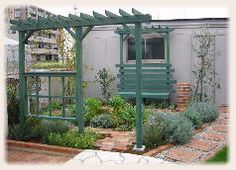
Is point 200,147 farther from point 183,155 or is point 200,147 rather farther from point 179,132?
point 183,155

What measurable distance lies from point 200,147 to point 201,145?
137 mm

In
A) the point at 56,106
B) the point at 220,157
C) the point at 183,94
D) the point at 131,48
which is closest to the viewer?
the point at 220,157

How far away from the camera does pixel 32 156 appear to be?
22.4ft

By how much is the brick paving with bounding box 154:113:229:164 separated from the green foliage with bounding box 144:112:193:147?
16cm

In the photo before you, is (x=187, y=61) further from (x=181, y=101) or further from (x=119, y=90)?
(x=119, y=90)

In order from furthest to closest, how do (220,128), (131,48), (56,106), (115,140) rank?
(131,48) < (56,106) < (220,128) < (115,140)

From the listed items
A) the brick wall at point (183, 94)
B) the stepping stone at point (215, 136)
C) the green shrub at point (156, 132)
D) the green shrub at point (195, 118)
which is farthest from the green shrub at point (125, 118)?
the brick wall at point (183, 94)

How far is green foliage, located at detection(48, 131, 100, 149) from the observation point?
22.7 feet

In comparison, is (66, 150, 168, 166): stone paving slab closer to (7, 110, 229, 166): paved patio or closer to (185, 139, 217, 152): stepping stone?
(7, 110, 229, 166): paved patio

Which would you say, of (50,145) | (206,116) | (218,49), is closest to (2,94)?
(50,145)

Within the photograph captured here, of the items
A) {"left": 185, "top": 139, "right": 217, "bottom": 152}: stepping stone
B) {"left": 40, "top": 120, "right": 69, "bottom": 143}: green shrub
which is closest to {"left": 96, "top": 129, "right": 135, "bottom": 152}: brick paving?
{"left": 40, "top": 120, "right": 69, "bottom": 143}: green shrub

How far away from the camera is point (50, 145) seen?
706cm

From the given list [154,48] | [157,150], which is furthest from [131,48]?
[157,150]

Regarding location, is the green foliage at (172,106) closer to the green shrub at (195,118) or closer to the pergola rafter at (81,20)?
the green shrub at (195,118)
